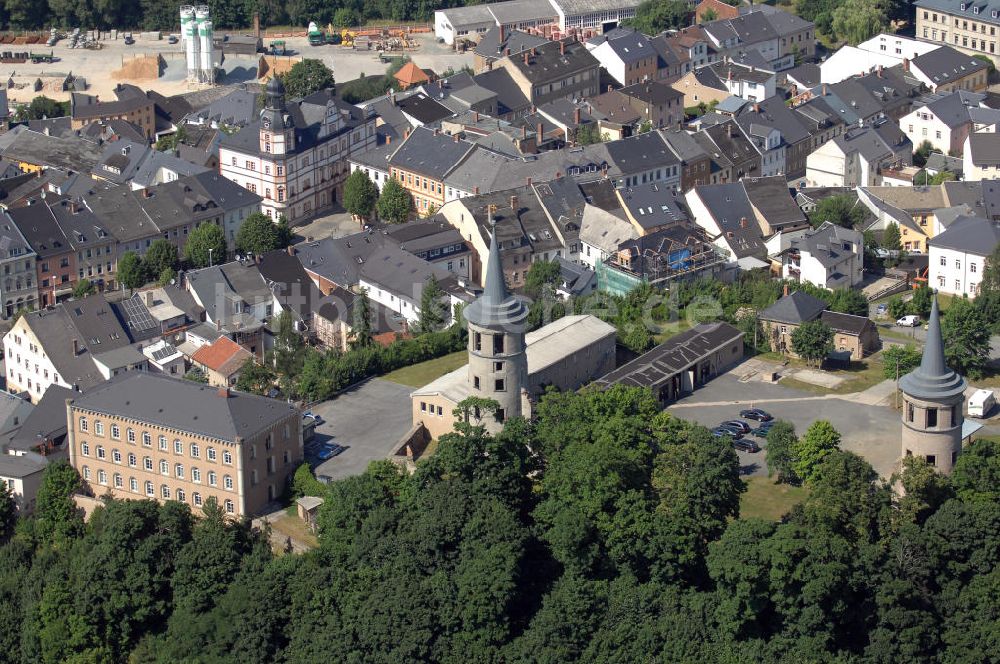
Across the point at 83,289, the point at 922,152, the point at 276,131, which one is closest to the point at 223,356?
the point at 83,289

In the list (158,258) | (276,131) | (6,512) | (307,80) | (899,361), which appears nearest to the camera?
(6,512)

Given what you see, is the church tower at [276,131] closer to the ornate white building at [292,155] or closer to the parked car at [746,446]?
the ornate white building at [292,155]

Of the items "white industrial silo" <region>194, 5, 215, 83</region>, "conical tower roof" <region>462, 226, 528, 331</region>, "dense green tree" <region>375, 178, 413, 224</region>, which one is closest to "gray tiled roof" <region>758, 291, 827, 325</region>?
"conical tower roof" <region>462, 226, 528, 331</region>

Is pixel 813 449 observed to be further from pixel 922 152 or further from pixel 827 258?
pixel 922 152

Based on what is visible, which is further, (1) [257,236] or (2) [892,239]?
(1) [257,236]

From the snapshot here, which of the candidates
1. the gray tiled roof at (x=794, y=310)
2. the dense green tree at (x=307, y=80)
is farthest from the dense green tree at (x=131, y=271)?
the dense green tree at (x=307, y=80)

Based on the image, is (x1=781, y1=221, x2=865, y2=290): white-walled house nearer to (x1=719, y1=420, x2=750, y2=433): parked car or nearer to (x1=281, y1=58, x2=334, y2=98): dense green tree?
(x1=719, y1=420, x2=750, y2=433): parked car
